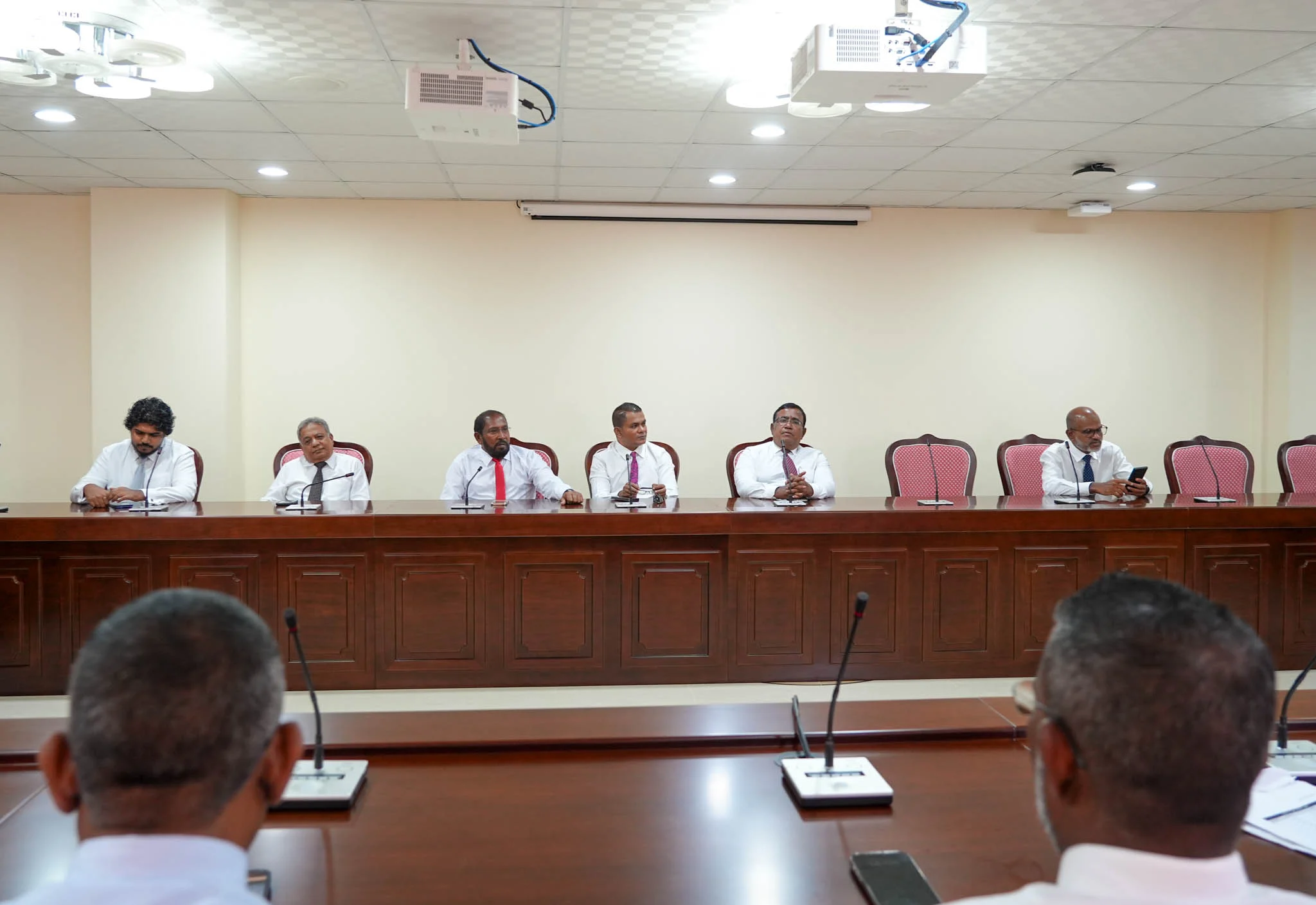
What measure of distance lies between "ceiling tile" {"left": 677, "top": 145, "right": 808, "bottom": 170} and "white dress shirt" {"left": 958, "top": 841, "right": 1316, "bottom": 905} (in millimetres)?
4608

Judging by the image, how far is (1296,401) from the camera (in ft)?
22.3

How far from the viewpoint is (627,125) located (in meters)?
4.54

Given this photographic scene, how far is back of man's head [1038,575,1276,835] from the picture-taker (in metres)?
0.79

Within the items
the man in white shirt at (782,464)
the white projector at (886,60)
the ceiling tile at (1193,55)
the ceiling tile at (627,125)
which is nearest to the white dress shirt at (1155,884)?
the white projector at (886,60)

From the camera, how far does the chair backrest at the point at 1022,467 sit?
568cm

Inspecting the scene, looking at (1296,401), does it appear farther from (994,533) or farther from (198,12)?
(198,12)

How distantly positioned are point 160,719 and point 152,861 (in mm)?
118

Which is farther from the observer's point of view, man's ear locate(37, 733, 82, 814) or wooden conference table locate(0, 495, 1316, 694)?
wooden conference table locate(0, 495, 1316, 694)

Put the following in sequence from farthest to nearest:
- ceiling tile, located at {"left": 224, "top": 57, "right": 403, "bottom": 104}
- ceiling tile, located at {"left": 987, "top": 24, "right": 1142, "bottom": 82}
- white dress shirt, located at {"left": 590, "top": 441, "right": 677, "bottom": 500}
Answer: white dress shirt, located at {"left": 590, "top": 441, "right": 677, "bottom": 500}
ceiling tile, located at {"left": 224, "top": 57, "right": 403, "bottom": 104}
ceiling tile, located at {"left": 987, "top": 24, "right": 1142, "bottom": 82}

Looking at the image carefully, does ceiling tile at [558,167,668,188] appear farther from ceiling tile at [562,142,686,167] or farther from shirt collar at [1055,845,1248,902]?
shirt collar at [1055,845,1248,902]

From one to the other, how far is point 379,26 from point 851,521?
110 inches

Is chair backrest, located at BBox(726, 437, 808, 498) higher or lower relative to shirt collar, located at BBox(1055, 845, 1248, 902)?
higher

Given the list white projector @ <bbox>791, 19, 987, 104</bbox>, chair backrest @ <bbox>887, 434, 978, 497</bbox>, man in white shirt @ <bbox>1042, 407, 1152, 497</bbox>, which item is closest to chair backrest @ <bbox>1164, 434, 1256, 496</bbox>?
man in white shirt @ <bbox>1042, 407, 1152, 497</bbox>

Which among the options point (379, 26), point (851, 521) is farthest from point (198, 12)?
point (851, 521)
